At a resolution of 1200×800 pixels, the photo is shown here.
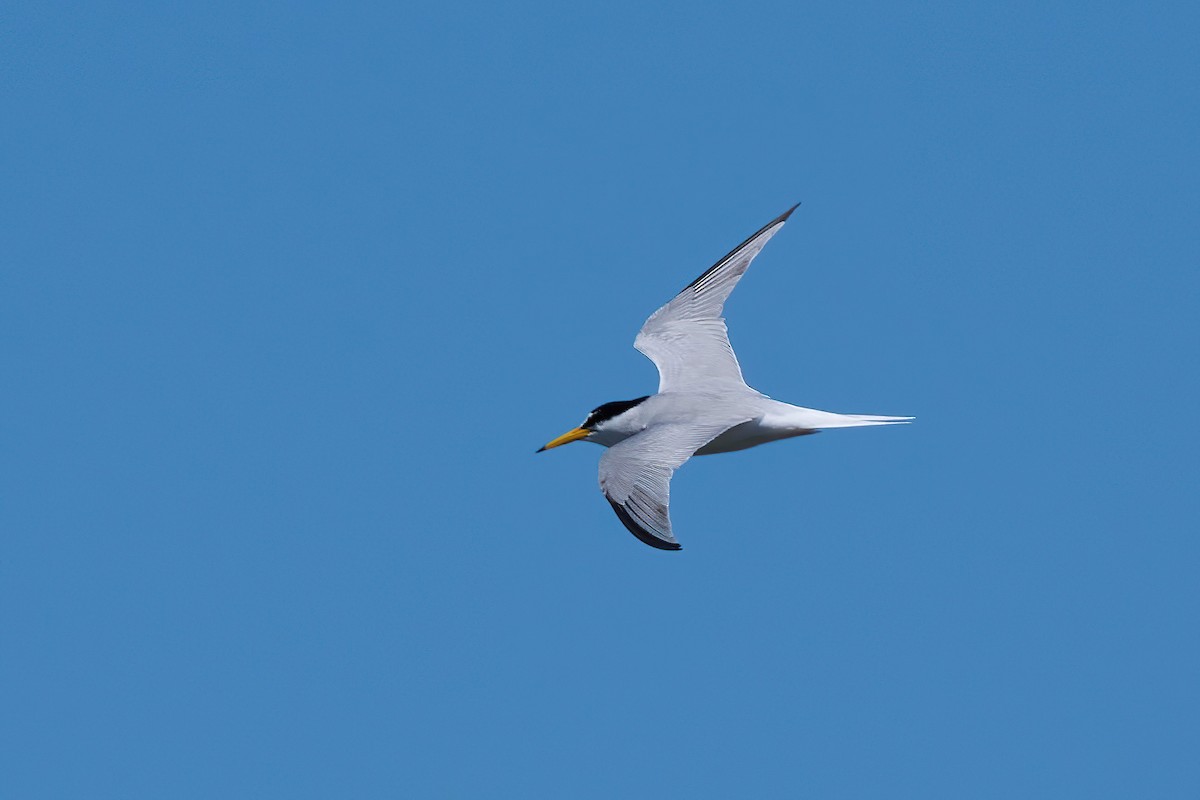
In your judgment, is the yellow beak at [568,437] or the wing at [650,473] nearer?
the wing at [650,473]

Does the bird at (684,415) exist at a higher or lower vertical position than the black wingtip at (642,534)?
higher

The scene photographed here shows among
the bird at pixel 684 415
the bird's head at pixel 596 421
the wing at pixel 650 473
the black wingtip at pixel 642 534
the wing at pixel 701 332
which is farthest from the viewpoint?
the wing at pixel 701 332

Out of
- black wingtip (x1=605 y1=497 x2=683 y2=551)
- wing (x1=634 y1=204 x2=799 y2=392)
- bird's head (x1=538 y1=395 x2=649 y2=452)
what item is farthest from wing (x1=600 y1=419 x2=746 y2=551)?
wing (x1=634 y1=204 x2=799 y2=392)

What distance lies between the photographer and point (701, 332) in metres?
15.0

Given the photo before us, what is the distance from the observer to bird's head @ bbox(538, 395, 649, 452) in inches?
530

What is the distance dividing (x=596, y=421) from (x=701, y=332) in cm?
198

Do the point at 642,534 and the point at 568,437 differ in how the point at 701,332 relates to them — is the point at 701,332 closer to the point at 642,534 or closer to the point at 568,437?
the point at 568,437

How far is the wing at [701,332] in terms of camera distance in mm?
14423

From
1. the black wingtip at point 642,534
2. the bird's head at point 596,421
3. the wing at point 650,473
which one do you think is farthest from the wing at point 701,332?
the black wingtip at point 642,534

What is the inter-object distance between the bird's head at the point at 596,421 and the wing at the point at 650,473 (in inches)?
32.5

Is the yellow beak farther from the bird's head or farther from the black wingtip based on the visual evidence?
the black wingtip

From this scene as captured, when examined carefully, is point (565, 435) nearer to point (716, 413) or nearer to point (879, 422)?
point (716, 413)

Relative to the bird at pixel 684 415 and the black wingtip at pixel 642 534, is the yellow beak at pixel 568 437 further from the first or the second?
the black wingtip at pixel 642 534

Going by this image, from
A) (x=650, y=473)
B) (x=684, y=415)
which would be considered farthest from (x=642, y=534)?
(x=684, y=415)
